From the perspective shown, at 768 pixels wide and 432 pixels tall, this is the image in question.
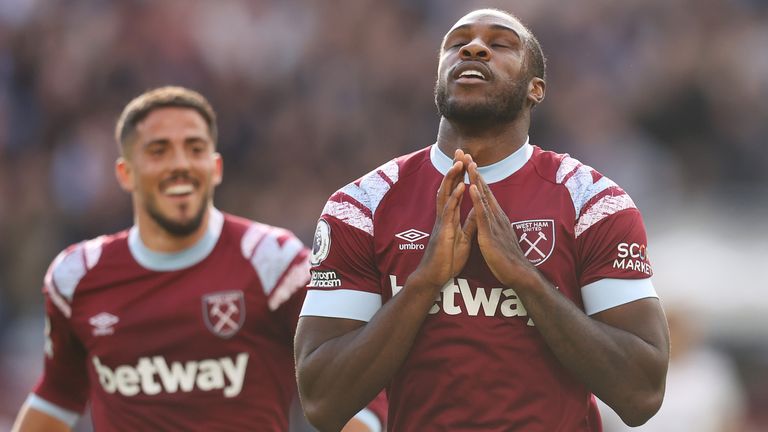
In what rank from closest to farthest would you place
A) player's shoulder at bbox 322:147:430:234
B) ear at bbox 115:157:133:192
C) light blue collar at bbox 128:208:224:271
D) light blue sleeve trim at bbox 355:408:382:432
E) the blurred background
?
player's shoulder at bbox 322:147:430:234
light blue sleeve trim at bbox 355:408:382:432
light blue collar at bbox 128:208:224:271
ear at bbox 115:157:133:192
the blurred background

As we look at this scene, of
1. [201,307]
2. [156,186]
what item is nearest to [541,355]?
[201,307]

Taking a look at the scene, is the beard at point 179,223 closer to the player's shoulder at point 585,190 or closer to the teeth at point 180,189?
the teeth at point 180,189

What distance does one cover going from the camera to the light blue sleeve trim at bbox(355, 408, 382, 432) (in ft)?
18.9

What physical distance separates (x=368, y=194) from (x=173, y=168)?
192 cm

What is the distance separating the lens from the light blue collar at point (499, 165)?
449 centimetres

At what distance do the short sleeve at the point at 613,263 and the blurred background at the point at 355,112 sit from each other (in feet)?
21.1

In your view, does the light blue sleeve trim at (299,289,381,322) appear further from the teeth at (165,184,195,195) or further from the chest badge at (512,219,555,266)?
the teeth at (165,184,195,195)

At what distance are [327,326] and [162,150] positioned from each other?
219cm

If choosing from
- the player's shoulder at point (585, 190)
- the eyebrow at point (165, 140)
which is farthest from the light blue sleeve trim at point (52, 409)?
the player's shoulder at point (585, 190)

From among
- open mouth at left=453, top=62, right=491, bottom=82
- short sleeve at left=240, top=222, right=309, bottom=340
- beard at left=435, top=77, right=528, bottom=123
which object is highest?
open mouth at left=453, top=62, right=491, bottom=82

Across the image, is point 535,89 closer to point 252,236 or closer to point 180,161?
point 252,236

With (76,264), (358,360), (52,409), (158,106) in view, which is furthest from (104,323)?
(358,360)

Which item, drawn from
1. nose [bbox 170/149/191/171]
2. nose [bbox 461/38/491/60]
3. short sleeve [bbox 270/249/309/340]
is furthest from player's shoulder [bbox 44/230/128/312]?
nose [bbox 461/38/491/60]

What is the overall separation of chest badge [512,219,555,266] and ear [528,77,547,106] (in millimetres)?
469
